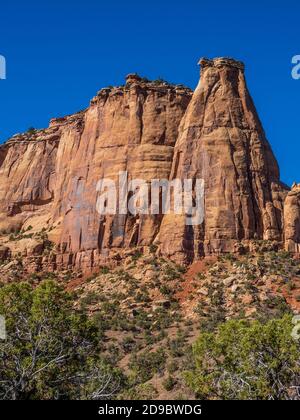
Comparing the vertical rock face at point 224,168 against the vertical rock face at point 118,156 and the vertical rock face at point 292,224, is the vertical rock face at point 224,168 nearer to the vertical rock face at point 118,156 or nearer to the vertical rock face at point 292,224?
the vertical rock face at point 292,224

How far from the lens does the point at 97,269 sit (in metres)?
61.0

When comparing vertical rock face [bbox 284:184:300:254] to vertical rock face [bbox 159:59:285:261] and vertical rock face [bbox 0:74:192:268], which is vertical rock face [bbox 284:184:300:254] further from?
vertical rock face [bbox 0:74:192:268]

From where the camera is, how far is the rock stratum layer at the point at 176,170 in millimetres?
57531

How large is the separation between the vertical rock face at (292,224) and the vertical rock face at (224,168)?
107cm

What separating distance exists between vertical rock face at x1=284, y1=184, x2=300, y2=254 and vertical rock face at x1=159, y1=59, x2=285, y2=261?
3.50 ft

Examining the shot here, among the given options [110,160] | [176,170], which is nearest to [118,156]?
[110,160]

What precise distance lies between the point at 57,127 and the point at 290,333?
221ft

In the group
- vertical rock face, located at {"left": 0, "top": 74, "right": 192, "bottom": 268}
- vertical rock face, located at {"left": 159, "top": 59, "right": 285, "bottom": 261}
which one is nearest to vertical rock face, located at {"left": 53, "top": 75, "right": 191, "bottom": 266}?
vertical rock face, located at {"left": 0, "top": 74, "right": 192, "bottom": 268}

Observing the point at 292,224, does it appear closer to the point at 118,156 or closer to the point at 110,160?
the point at 118,156

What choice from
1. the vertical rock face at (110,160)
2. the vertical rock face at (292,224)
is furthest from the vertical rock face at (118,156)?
the vertical rock face at (292,224)

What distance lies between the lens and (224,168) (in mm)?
59500

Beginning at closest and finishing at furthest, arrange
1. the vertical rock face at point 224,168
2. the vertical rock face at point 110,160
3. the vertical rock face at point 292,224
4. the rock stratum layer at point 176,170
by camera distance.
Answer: the vertical rock face at point 292,224, the vertical rock face at point 224,168, the rock stratum layer at point 176,170, the vertical rock face at point 110,160

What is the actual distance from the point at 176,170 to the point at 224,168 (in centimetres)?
499

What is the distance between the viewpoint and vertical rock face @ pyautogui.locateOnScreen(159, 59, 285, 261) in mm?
56878
